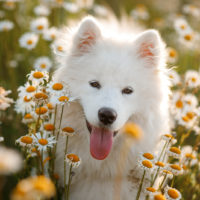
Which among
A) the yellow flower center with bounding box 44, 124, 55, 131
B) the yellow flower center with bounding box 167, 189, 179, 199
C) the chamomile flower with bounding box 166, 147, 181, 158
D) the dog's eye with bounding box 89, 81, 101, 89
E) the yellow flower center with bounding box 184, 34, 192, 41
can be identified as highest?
the yellow flower center with bounding box 184, 34, 192, 41

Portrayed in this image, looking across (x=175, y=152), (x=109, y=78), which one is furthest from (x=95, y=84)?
(x=175, y=152)

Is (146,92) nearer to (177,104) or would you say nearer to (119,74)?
(119,74)

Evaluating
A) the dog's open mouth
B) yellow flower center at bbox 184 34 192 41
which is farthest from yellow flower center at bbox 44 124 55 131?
yellow flower center at bbox 184 34 192 41

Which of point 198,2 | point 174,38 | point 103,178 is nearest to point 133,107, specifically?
point 103,178

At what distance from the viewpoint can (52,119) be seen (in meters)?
2.75

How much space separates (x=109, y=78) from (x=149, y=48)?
0.58m

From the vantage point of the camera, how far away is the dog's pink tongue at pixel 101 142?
7.95ft

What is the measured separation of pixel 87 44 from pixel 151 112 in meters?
Result: 0.93

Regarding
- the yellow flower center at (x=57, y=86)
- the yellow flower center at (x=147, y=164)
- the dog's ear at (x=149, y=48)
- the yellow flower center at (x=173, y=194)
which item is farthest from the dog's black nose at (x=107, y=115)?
the dog's ear at (x=149, y=48)

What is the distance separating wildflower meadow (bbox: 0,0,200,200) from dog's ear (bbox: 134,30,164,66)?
183 mm

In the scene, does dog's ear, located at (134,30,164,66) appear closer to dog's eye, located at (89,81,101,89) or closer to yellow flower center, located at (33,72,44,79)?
dog's eye, located at (89,81,101,89)

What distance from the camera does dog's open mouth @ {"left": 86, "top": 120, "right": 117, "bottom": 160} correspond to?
2418 millimetres

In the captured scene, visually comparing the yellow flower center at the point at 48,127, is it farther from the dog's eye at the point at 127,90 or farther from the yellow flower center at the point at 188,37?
the yellow flower center at the point at 188,37

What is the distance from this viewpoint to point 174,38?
666 centimetres
